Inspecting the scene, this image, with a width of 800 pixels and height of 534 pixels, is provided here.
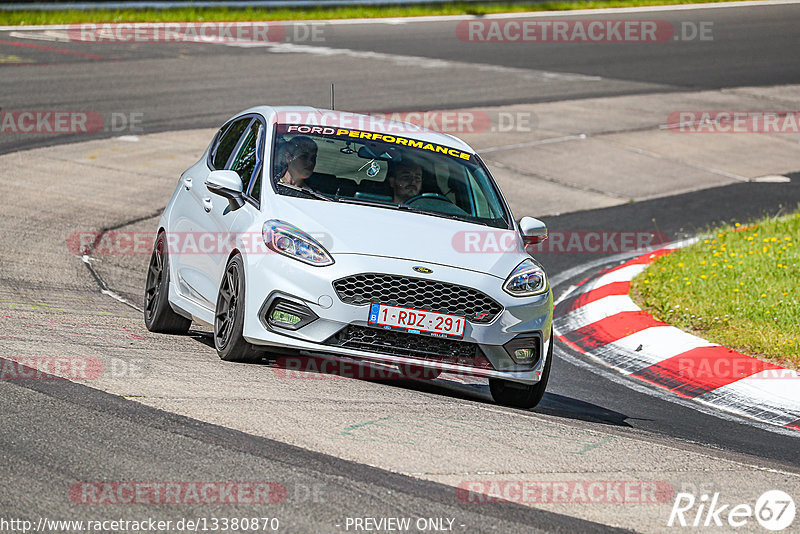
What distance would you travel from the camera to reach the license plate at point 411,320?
661 centimetres

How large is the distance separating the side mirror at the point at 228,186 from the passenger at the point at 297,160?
282 millimetres

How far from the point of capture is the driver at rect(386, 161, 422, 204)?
7.64 m

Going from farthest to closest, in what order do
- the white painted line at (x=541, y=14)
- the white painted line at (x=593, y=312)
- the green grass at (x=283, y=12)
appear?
the white painted line at (x=541, y=14) < the green grass at (x=283, y=12) < the white painted line at (x=593, y=312)

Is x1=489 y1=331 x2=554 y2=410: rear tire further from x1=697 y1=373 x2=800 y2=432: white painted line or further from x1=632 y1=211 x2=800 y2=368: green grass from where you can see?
x1=632 y1=211 x2=800 y2=368: green grass

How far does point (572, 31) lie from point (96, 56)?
43.6 ft

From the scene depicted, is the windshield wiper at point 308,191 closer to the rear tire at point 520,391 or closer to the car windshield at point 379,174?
the car windshield at point 379,174

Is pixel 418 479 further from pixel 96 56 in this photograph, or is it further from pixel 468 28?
pixel 468 28

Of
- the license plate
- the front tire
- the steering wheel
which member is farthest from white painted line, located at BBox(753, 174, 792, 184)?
the front tire

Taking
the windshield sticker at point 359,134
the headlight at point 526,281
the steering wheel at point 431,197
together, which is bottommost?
the headlight at point 526,281

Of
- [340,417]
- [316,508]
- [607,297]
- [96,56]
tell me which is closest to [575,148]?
[607,297]

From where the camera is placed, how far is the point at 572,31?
30.8 m

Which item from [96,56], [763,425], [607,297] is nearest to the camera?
[763,425]

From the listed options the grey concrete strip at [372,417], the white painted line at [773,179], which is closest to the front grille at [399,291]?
the grey concrete strip at [372,417]

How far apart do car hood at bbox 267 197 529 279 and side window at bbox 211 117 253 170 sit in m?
1.33
